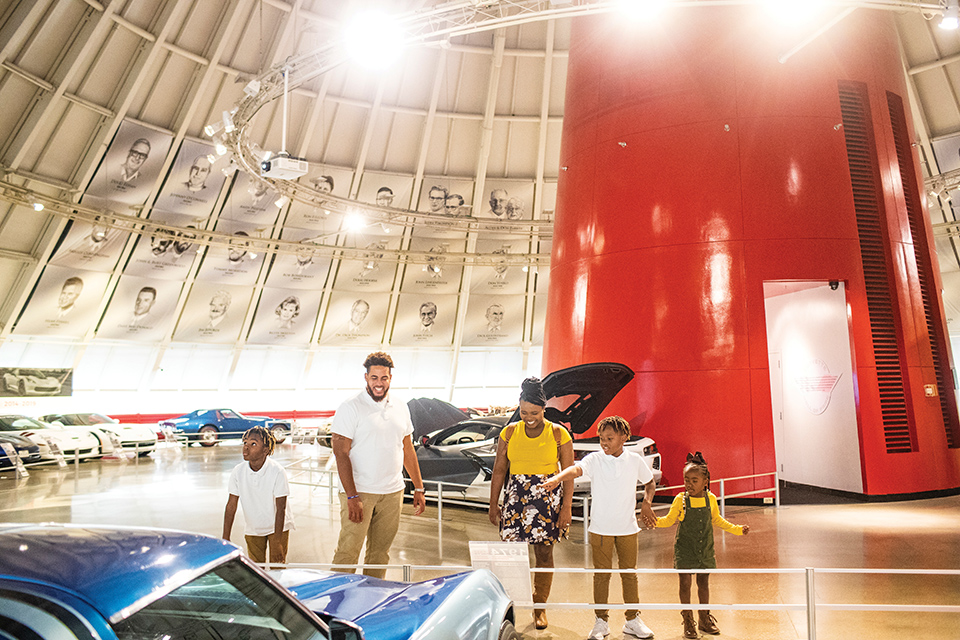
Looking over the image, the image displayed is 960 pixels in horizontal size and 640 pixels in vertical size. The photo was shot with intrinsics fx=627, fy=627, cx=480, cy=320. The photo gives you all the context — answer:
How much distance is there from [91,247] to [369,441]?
16640 millimetres

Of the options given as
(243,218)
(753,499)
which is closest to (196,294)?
(243,218)

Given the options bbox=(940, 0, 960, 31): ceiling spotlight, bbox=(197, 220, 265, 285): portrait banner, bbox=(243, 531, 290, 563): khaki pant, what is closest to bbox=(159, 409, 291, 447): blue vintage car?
bbox=(197, 220, 265, 285): portrait banner

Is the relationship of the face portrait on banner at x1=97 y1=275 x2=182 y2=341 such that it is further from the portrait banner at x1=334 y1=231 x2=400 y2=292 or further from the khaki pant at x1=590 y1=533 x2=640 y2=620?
the khaki pant at x1=590 y1=533 x2=640 y2=620

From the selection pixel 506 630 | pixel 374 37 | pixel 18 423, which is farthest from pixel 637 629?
pixel 18 423

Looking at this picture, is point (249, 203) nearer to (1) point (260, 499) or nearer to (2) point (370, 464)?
(1) point (260, 499)

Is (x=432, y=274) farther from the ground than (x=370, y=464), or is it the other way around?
(x=432, y=274)

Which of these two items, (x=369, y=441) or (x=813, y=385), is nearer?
(x=369, y=441)

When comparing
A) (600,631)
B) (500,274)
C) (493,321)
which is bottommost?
(600,631)

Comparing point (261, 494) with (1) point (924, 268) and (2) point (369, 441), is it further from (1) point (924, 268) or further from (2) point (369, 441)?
(1) point (924, 268)

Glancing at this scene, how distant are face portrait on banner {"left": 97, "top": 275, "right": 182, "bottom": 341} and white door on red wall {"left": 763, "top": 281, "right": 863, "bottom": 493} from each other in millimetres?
17155

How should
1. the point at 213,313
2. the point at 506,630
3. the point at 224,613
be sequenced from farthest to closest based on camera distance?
the point at 213,313 < the point at 506,630 < the point at 224,613

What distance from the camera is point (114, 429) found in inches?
602

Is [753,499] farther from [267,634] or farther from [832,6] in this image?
[267,634]

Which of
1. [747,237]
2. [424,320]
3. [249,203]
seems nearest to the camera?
[747,237]
